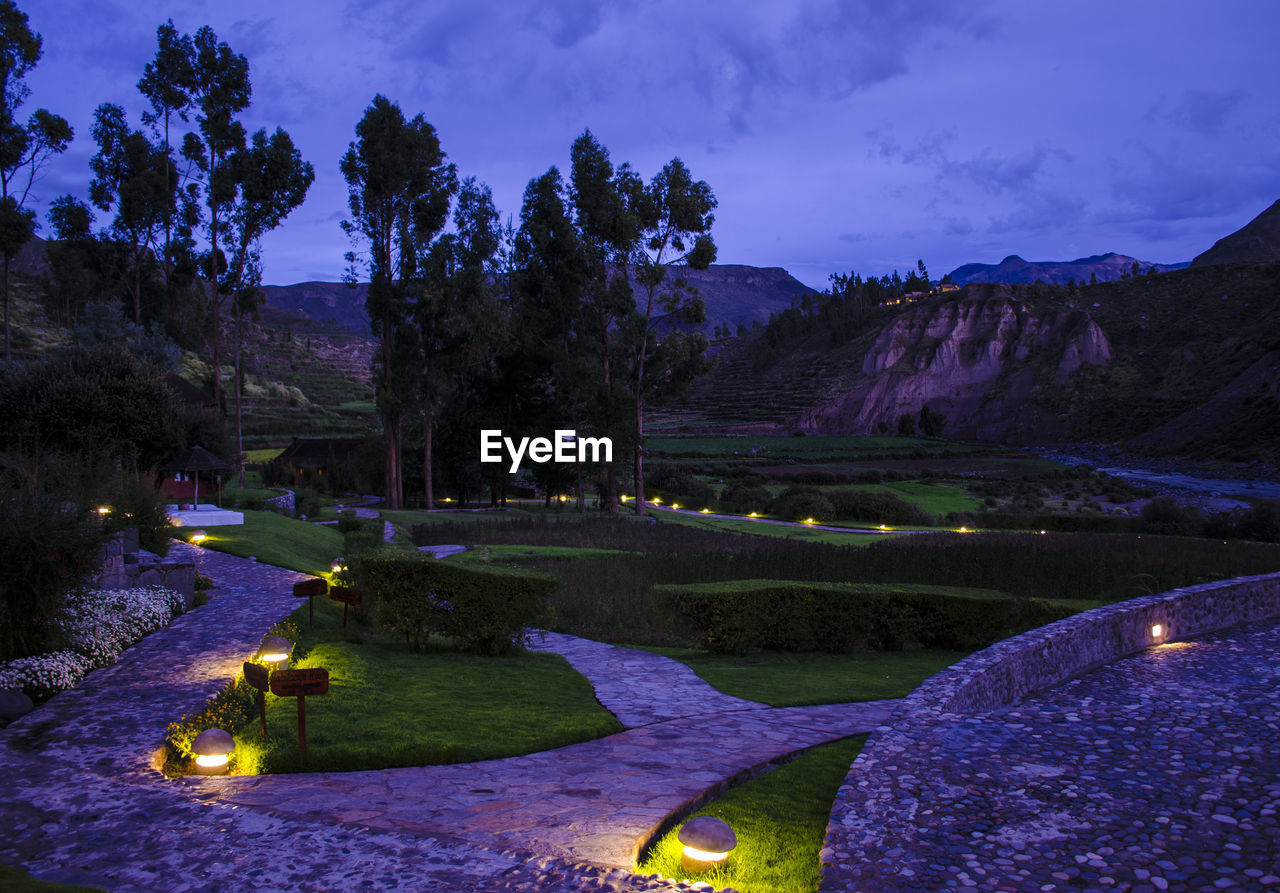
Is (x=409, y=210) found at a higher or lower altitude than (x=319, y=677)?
higher

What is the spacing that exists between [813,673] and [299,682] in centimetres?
616

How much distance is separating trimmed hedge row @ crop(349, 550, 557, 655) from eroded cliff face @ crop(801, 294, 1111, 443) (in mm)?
87674

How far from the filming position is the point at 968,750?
19.1 feet

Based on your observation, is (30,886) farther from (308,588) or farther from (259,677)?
(308,588)

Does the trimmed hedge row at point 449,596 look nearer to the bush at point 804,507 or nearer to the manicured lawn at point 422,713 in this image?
the manicured lawn at point 422,713

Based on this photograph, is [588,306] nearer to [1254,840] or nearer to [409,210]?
[409,210]

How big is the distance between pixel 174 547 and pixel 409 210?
2287cm

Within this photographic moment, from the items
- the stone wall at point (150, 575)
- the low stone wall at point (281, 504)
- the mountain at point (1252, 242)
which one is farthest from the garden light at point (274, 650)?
the mountain at point (1252, 242)

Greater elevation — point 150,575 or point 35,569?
point 35,569

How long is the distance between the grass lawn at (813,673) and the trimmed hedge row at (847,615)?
0.20 m

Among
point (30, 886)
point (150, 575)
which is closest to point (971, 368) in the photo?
point (150, 575)

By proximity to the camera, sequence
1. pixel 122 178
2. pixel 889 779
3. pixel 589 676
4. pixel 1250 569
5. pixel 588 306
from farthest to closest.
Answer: pixel 122 178 → pixel 588 306 → pixel 1250 569 → pixel 589 676 → pixel 889 779

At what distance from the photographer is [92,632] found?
8523 mm

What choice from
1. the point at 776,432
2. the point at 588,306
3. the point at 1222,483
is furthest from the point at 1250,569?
the point at 776,432
